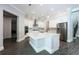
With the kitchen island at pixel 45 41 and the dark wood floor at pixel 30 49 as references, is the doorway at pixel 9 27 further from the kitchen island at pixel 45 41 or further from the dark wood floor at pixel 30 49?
the kitchen island at pixel 45 41

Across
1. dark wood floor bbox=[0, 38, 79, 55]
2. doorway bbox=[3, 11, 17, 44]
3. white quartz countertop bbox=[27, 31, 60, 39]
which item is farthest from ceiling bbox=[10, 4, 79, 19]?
dark wood floor bbox=[0, 38, 79, 55]

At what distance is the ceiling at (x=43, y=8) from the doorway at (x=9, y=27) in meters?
0.24

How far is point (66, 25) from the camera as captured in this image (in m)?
1.73

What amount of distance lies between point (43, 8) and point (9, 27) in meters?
0.75

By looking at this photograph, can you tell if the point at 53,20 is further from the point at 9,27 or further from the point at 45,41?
the point at 9,27

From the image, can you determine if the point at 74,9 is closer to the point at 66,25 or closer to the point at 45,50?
the point at 66,25

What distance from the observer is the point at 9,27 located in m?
1.73

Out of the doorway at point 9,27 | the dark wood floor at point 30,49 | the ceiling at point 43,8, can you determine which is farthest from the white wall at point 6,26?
the ceiling at point 43,8

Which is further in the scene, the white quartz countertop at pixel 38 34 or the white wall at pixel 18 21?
the white quartz countertop at pixel 38 34

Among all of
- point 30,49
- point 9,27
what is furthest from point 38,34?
point 9,27

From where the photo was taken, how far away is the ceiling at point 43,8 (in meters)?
1.68

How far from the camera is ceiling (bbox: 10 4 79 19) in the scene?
5.52 feet
